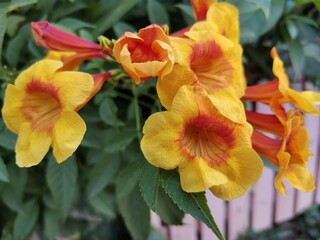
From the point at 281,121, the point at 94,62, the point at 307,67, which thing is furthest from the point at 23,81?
the point at 307,67

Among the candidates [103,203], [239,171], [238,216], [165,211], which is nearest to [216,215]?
[238,216]

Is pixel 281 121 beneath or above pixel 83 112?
above

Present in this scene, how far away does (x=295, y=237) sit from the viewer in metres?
3.00

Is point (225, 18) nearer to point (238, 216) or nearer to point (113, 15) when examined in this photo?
point (113, 15)

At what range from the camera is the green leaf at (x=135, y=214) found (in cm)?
124

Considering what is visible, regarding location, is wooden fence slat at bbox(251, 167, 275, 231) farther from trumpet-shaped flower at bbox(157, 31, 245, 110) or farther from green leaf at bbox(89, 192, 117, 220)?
trumpet-shaped flower at bbox(157, 31, 245, 110)

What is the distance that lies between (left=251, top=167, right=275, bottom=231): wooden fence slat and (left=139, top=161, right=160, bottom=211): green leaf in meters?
1.71

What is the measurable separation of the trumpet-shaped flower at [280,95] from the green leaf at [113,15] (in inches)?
15.7

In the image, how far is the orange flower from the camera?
0.72 metres

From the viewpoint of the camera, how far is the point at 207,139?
792 mm

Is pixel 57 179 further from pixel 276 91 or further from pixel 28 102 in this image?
pixel 276 91

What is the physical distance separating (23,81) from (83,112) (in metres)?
0.41

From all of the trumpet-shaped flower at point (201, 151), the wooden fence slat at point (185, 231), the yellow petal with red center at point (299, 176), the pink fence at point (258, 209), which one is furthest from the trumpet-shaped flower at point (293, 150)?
the wooden fence slat at point (185, 231)

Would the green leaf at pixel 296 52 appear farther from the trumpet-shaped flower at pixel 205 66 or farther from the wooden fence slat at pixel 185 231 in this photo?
the wooden fence slat at pixel 185 231
